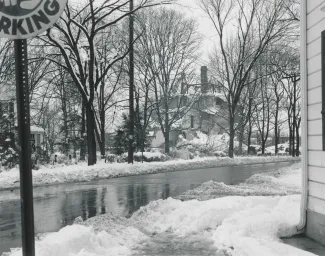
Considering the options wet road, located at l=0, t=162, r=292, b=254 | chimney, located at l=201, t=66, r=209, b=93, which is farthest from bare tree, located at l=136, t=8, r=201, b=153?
wet road, located at l=0, t=162, r=292, b=254

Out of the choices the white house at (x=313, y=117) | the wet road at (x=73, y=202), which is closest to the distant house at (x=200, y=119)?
the wet road at (x=73, y=202)

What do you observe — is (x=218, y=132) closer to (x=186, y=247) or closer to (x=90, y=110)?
(x=90, y=110)

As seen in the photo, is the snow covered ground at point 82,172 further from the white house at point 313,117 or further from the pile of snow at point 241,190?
the white house at point 313,117

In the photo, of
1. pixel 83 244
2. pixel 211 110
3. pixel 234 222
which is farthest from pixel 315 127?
pixel 211 110

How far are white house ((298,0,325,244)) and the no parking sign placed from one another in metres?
4.42

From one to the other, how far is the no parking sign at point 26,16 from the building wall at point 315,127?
14.7ft

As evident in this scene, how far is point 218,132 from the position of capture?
64.6 meters

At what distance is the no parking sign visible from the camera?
3.03 meters

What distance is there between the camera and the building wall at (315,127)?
633 cm

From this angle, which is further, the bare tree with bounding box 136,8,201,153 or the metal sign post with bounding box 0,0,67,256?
the bare tree with bounding box 136,8,201,153

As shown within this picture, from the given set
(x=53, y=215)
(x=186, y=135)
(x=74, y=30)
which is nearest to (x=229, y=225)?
(x=53, y=215)

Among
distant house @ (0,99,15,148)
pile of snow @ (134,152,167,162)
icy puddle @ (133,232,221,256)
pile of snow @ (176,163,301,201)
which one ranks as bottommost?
pile of snow @ (134,152,167,162)

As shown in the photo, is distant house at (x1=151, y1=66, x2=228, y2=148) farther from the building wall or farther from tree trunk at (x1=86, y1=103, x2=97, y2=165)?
the building wall

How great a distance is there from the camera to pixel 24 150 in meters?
3.16
